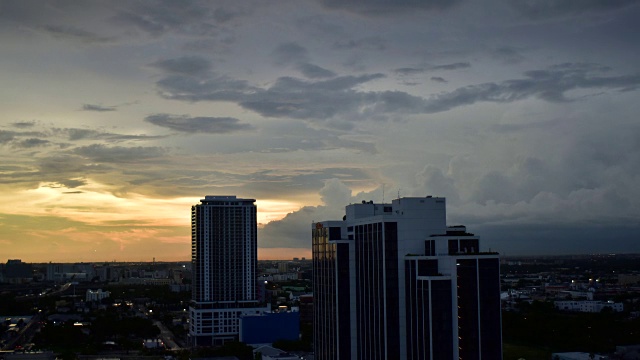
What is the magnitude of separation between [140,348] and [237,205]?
136ft

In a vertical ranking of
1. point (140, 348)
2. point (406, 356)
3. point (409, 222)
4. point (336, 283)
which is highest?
point (409, 222)

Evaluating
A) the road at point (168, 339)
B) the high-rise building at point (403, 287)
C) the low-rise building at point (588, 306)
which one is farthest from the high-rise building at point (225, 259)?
the high-rise building at point (403, 287)

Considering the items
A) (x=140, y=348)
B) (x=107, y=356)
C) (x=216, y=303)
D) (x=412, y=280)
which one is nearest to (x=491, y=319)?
(x=412, y=280)

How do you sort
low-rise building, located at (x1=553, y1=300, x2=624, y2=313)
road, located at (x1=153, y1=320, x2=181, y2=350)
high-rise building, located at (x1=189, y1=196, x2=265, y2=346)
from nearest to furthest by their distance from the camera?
1. road, located at (x1=153, y1=320, x2=181, y2=350)
2. high-rise building, located at (x1=189, y1=196, x2=265, y2=346)
3. low-rise building, located at (x1=553, y1=300, x2=624, y2=313)

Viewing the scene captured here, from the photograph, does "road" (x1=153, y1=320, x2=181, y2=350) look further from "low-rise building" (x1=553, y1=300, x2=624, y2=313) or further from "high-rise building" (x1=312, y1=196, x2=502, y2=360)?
"low-rise building" (x1=553, y1=300, x2=624, y2=313)

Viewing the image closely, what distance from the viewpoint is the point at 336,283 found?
71.5 meters

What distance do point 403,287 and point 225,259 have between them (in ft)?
336

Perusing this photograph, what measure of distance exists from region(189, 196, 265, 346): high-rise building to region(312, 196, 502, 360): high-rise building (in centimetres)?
7982

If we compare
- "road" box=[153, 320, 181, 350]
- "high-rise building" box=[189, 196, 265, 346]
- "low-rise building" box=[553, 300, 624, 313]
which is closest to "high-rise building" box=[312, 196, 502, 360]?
"road" box=[153, 320, 181, 350]

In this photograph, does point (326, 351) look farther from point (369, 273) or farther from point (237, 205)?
Result: point (237, 205)

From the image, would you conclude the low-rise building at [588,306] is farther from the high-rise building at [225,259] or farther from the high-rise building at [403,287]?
the high-rise building at [403,287]

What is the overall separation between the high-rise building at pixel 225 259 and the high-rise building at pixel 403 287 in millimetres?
79818

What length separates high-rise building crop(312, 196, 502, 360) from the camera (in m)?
56.8

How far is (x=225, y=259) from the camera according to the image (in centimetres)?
16125
